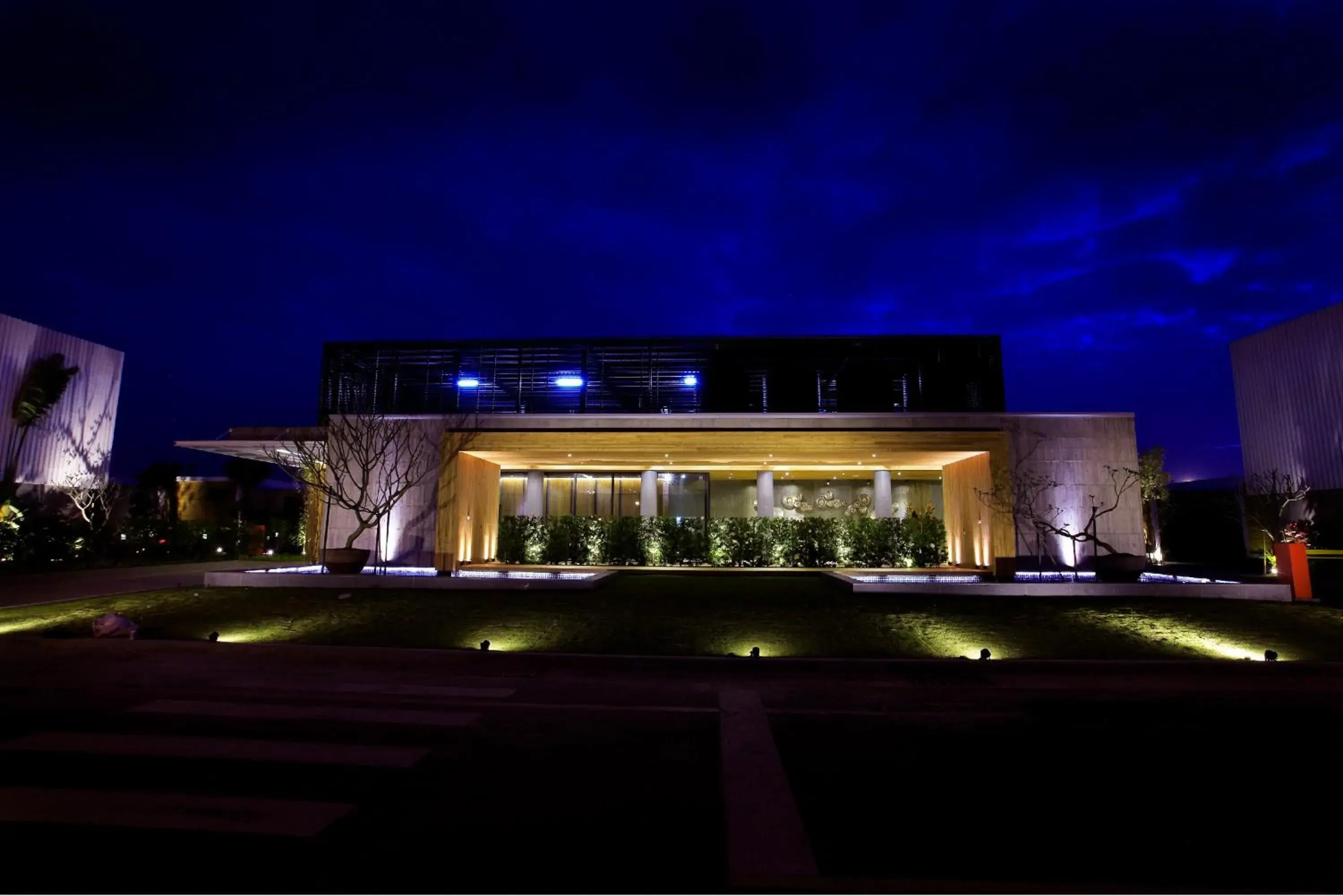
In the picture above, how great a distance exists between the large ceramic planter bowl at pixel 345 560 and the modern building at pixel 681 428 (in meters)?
1.81

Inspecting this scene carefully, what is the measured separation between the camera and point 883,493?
22484 millimetres

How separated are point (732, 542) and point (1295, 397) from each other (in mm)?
25699

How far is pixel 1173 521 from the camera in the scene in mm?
26812

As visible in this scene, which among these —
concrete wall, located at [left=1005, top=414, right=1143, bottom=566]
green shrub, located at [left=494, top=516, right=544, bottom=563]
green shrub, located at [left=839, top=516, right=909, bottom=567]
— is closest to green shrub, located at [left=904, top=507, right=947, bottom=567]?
green shrub, located at [left=839, top=516, right=909, bottom=567]

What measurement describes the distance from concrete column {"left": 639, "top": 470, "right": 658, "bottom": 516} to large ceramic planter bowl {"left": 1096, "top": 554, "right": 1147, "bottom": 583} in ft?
43.8

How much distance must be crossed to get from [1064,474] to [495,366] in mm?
18218

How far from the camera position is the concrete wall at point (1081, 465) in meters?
14.6

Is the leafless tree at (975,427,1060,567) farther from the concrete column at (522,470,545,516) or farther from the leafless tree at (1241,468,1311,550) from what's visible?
the concrete column at (522,470,545,516)

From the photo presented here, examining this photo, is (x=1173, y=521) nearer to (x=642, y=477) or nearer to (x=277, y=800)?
(x=642, y=477)

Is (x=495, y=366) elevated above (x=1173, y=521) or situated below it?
above

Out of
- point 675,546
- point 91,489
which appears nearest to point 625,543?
point 675,546

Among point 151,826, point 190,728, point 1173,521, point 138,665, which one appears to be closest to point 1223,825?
point 151,826

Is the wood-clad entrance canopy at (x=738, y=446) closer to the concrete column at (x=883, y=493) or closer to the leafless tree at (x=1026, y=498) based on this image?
the leafless tree at (x=1026, y=498)

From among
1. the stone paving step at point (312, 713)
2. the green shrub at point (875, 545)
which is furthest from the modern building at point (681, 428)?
the stone paving step at point (312, 713)
